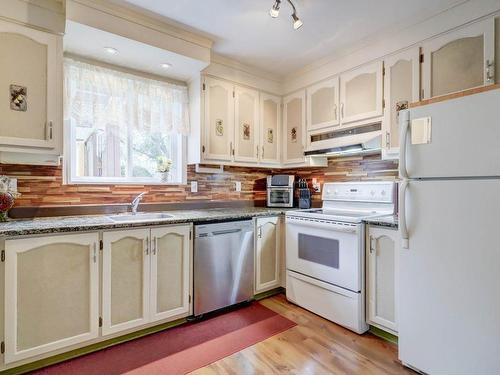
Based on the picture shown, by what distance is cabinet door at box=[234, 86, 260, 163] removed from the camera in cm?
293

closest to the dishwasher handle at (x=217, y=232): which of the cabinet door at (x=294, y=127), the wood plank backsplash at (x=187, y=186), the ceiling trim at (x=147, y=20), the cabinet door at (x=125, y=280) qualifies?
the cabinet door at (x=125, y=280)

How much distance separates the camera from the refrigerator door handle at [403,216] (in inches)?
65.3

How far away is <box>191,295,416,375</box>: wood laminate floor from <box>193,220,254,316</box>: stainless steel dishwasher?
1.78 feet

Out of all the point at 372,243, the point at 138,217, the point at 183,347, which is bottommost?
the point at 183,347

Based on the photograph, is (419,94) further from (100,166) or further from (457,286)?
(100,166)

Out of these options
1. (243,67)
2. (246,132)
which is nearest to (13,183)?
(246,132)

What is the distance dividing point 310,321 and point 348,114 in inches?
72.9

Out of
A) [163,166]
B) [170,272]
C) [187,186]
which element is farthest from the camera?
[187,186]

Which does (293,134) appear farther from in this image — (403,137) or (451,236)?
(451,236)

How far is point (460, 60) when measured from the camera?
1.88 m

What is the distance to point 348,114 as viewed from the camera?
8.41 feet

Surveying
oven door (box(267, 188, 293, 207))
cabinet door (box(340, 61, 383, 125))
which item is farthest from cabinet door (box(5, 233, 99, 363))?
cabinet door (box(340, 61, 383, 125))

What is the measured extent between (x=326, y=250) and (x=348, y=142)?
3.27 ft

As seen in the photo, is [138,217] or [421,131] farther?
[138,217]
